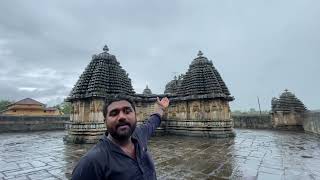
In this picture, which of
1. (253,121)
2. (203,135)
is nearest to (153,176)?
(203,135)

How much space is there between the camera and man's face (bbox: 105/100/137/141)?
79.2 inches

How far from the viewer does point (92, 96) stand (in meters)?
12.4

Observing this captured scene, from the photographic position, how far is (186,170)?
6.14 metres

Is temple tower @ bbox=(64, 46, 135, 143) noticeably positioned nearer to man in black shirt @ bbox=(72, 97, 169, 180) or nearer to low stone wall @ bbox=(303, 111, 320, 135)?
man in black shirt @ bbox=(72, 97, 169, 180)

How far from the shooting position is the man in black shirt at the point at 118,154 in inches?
67.2

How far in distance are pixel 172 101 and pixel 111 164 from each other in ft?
50.4

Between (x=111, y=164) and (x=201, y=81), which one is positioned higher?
(x=201, y=81)

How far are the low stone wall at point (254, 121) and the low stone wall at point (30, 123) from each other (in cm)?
1870

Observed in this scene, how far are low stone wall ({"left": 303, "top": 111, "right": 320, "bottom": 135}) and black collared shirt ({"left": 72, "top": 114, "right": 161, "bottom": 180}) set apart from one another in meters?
15.4

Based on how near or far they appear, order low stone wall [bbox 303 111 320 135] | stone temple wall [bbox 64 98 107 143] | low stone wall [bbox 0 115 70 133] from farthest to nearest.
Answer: low stone wall [bbox 0 115 70 133]
low stone wall [bbox 303 111 320 135]
stone temple wall [bbox 64 98 107 143]

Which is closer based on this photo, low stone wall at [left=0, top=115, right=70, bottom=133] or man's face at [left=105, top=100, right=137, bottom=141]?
man's face at [left=105, top=100, right=137, bottom=141]

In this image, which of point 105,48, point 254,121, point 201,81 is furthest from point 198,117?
point 254,121

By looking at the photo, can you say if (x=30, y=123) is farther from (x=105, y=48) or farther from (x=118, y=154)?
(x=118, y=154)

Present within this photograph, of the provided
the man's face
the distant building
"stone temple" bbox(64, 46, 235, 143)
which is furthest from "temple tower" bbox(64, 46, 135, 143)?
the distant building
